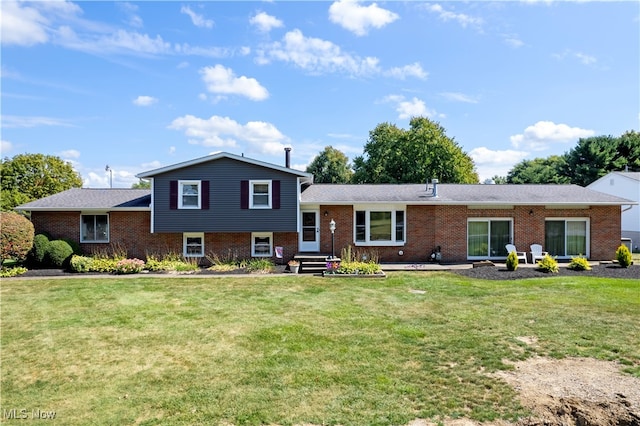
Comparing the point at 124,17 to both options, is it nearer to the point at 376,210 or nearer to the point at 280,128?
the point at 376,210

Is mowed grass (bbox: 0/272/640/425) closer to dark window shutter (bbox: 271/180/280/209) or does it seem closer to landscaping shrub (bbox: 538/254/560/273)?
landscaping shrub (bbox: 538/254/560/273)

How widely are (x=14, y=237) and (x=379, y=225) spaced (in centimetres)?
1631

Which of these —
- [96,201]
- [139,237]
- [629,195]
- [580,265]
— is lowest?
[580,265]

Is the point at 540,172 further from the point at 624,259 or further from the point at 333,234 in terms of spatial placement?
the point at 333,234

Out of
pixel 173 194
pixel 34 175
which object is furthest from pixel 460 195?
pixel 34 175

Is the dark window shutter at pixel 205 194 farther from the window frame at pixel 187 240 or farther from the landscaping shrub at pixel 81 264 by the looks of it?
the landscaping shrub at pixel 81 264

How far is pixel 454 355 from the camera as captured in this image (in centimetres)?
638

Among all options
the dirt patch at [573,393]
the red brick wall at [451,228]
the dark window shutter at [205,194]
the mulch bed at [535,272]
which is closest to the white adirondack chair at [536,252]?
the red brick wall at [451,228]

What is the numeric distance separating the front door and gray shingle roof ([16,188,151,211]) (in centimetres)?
770

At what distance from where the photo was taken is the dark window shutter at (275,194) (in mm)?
17312

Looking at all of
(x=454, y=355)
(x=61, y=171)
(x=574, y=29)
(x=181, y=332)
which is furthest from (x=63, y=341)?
(x=61, y=171)

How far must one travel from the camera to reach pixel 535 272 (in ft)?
48.3

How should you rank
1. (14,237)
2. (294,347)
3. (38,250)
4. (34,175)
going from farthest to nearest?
(34,175)
(38,250)
(14,237)
(294,347)

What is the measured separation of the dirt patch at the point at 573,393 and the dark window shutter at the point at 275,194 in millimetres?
12810
